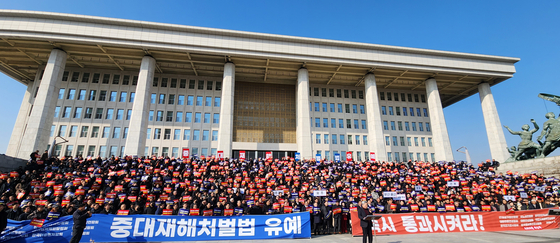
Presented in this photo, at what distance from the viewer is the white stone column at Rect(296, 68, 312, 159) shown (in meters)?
35.6

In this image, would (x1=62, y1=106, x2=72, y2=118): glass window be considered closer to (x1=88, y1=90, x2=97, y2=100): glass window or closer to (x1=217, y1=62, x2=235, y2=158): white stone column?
(x1=88, y1=90, x2=97, y2=100): glass window

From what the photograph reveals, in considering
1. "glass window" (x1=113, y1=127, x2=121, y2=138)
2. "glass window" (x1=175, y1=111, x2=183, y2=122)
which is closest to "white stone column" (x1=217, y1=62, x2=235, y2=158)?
A: "glass window" (x1=175, y1=111, x2=183, y2=122)

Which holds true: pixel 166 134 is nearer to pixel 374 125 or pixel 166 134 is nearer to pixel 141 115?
pixel 141 115

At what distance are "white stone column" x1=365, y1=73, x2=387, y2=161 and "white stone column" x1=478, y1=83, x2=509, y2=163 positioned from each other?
17.8 meters

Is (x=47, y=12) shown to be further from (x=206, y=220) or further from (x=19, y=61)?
(x=206, y=220)

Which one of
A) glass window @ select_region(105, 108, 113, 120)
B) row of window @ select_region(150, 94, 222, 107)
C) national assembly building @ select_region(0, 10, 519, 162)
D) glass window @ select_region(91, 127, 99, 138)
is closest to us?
national assembly building @ select_region(0, 10, 519, 162)

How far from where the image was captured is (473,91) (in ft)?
161

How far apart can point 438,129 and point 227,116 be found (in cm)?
3066

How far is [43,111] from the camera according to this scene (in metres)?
31.5

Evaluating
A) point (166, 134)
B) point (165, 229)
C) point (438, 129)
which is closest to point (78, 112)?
point (166, 134)

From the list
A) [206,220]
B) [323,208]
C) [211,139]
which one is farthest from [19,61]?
[323,208]

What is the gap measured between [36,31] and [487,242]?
45330 millimetres

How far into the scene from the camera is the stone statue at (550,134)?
1029 inches

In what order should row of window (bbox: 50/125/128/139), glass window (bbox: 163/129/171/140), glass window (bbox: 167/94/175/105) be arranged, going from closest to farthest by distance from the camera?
row of window (bbox: 50/125/128/139), glass window (bbox: 163/129/171/140), glass window (bbox: 167/94/175/105)
